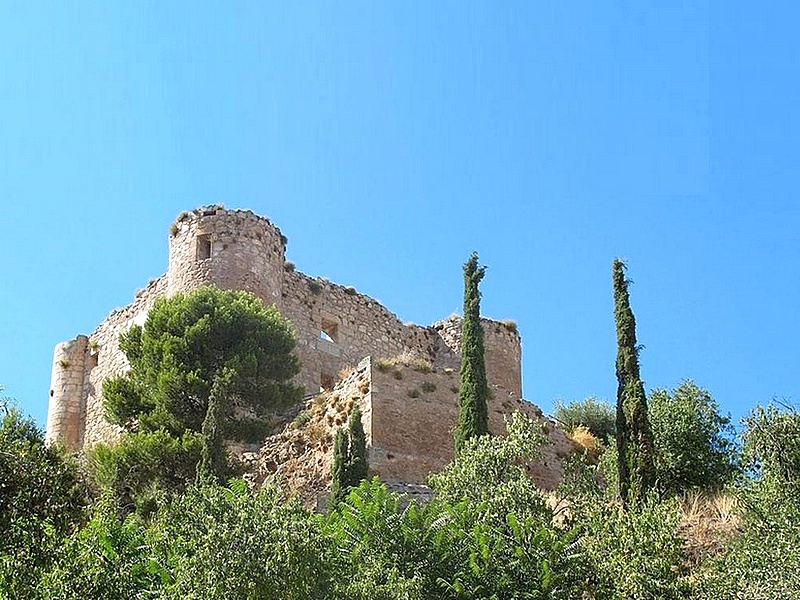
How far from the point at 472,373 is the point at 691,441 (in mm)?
4108

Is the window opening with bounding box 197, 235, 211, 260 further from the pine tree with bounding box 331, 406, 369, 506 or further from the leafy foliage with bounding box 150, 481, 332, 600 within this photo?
the leafy foliage with bounding box 150, 481, 332, 600

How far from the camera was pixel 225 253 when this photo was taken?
2930 centimetres

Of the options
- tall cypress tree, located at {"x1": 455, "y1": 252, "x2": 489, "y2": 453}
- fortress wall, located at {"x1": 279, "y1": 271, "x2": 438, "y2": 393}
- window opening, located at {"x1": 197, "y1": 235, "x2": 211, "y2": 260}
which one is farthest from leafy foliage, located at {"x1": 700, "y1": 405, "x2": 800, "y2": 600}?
window opening, located at {"x1": 197, "y1": 235, "x2": 211, "y2": 260}

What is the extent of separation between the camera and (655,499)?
1798 centimetres

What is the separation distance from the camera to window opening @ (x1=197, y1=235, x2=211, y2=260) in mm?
29625

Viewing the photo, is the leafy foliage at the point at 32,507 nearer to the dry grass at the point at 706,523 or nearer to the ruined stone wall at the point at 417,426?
the ruined stone wall at the point at 417,426

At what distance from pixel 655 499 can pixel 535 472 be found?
24.5 feet

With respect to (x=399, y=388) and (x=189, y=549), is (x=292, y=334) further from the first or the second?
(x=189, y=549)

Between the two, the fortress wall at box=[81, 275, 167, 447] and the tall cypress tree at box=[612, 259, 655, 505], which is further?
the fortress wall at box=[81, 275, 167, 447]

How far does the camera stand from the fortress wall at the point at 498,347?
108ft

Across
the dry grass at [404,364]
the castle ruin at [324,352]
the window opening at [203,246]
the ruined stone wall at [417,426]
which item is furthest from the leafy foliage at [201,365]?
the window opening at [203,246]

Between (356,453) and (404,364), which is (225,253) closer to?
(404,364)

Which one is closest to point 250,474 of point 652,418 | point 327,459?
point 327,459

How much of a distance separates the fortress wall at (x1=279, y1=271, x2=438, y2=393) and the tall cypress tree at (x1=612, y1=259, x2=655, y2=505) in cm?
924
